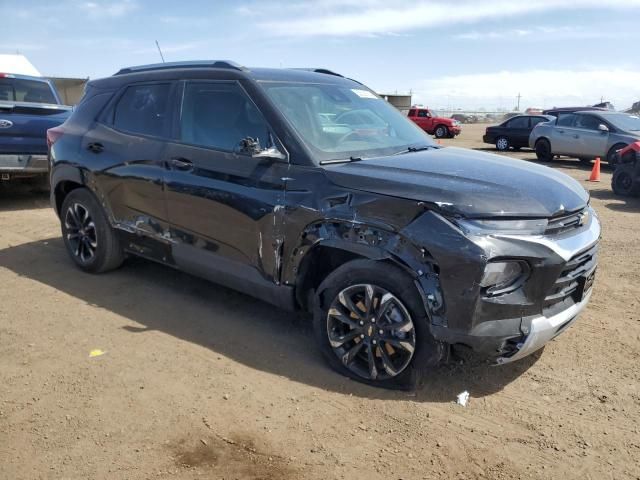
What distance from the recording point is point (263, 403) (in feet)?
11.1

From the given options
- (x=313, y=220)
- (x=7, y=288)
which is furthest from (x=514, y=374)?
(x=7, y=288)

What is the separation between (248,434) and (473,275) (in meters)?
1.49

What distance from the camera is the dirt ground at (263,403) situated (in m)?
2.84

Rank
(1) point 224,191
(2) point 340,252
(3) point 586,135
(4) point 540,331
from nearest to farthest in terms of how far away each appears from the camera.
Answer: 1. (4) point 540,331
2. (2) point 340,252
3. (1) point 224,191
4. (3) point 586,135

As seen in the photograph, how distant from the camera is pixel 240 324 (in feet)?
14.7

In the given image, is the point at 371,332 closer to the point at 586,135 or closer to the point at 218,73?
the point at 218,73

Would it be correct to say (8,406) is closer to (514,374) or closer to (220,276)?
(220,276)

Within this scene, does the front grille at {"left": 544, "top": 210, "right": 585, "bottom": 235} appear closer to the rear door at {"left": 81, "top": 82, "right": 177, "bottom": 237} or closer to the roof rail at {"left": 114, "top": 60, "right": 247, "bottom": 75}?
the roof rail at {"left": 114, "top": 60, "right": 247, "bottom": 75}

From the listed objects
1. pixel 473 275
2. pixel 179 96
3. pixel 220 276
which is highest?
pixel 179 96

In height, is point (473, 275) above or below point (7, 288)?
above

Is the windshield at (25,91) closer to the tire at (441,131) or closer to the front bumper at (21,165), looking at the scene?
the front bumper at (21,165)

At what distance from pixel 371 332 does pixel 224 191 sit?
1.50 metres

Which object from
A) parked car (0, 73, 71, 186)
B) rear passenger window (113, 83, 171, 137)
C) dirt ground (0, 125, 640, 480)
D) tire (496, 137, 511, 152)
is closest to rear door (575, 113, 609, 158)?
Result: tire (496, 137, 511, 152)

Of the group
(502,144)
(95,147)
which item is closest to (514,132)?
(502,144)
